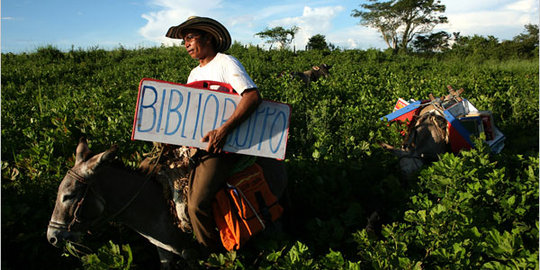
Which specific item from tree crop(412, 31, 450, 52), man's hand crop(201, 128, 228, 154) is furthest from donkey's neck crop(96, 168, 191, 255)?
tree crop(412, 31, 450, 52)

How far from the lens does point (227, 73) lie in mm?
2344

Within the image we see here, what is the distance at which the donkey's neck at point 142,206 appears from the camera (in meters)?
2.39

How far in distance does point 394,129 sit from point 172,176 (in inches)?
143

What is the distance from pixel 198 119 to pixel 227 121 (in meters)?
0.22

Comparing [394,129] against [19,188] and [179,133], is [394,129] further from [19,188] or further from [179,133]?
[19,188]

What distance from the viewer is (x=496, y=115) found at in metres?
7.02

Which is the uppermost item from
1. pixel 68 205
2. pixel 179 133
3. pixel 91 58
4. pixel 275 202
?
pixel 91 58

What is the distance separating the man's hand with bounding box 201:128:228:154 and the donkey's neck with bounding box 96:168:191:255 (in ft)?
2.27

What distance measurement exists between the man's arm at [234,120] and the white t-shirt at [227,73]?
0.06 metres

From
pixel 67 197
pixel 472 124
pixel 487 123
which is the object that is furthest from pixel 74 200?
pixel 487 123

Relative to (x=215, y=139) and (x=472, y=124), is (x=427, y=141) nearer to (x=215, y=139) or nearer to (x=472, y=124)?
(x=472, y=124)

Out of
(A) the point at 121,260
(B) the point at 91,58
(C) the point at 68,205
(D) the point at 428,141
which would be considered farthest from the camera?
(B) the point at 91,58

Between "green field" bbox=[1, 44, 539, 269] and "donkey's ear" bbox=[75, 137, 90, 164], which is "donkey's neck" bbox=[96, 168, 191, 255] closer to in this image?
"donkey's ear" bbox=[75, 137, 90, 164]

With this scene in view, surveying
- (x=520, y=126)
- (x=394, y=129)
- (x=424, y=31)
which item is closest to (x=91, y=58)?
(x=394, y=129)
